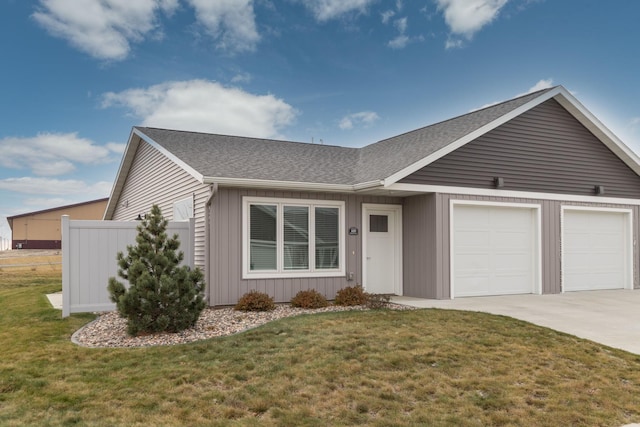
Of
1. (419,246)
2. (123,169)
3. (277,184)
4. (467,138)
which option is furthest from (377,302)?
(123,169)

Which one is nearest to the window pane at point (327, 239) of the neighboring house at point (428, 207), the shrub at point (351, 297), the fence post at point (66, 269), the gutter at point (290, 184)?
the neighboring house at point (428, 207)

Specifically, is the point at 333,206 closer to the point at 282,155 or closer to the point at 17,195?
the point at 282,155

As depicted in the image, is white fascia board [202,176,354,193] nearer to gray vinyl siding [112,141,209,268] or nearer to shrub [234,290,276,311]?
gray vinyl siding [112,141,209,268]

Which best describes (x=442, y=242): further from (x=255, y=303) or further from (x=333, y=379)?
(x=333, y=379)

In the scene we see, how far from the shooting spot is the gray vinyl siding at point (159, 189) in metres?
10.5

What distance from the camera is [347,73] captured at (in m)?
18.6

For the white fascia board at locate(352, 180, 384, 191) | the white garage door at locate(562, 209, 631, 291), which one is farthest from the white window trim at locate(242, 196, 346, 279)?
the white garage door at locate(562, 209, 631, 291)

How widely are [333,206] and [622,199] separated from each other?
887 centimetres

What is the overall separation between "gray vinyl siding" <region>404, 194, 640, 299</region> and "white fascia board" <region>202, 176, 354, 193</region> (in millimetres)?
1969

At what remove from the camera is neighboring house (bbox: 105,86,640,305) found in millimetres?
10297

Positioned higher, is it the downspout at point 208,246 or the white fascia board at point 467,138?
the white fascia board at point 467,138

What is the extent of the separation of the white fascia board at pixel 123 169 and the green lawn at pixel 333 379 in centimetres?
875

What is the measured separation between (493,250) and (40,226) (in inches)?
1696

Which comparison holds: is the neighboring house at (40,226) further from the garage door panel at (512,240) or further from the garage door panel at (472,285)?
the garage door panel at (512,240)
